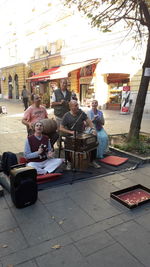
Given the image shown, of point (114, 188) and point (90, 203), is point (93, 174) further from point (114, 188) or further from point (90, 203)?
point (90, 203)

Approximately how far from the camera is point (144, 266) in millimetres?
2037

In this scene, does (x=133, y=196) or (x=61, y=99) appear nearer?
(x=133, y=196)

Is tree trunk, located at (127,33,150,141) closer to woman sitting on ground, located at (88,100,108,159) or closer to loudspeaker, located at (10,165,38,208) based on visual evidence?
woman sitting on ground, located at (88,100,108,159)

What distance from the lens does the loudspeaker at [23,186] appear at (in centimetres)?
290

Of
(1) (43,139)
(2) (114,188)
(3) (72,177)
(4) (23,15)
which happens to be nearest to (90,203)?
(2) (114,188)

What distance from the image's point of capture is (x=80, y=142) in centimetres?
392

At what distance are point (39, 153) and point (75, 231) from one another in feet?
5.18

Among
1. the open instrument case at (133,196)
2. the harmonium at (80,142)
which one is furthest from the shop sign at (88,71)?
the open instrument case at (133,196)

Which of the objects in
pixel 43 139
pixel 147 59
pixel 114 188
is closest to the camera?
pixel 114 188

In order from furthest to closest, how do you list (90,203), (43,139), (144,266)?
(43,139) → (90,203) → (144,266)

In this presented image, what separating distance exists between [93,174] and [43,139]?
115 cm

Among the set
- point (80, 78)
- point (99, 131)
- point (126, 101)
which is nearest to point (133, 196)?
point (99, 131)

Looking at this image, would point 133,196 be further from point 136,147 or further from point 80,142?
point 136,147

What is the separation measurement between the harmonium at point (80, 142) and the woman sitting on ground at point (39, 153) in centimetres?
36
